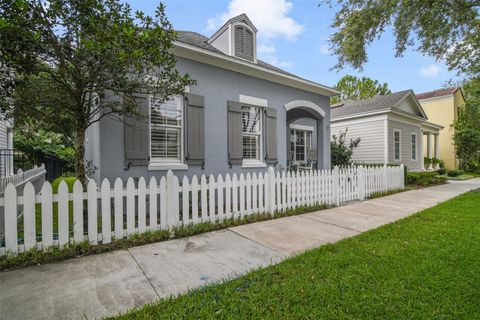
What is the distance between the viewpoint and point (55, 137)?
14219 mm

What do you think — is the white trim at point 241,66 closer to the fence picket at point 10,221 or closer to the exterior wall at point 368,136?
the fence picket at point 10,221

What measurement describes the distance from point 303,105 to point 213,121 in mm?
3774

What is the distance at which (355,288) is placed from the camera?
7.91ft

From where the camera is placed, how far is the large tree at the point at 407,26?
7.76 meters

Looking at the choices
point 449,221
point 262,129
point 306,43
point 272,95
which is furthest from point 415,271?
point 306,43

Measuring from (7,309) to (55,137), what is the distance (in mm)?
15101

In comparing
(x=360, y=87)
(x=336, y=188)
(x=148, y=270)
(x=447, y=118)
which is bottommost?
(x=148, y=270)

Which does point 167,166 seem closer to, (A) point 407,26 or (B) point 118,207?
(B) point 118,207

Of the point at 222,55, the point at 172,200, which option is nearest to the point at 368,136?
the point at 222,55

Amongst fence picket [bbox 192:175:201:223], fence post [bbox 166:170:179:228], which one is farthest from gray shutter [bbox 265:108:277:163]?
fence post [bbox 166:170:179:228]

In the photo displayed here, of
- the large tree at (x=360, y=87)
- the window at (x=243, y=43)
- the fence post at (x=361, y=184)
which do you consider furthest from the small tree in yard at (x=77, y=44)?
the large tree at (x=360, y=87)

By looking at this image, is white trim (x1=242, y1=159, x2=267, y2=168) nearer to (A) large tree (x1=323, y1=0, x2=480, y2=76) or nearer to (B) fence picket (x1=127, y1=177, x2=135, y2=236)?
(B) fence picket (x1=127, y1=177, x2=135, y2=236)

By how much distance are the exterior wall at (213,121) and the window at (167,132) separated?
412 millimetres

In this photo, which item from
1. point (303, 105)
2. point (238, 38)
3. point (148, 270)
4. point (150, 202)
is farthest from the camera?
point (303, 105)
